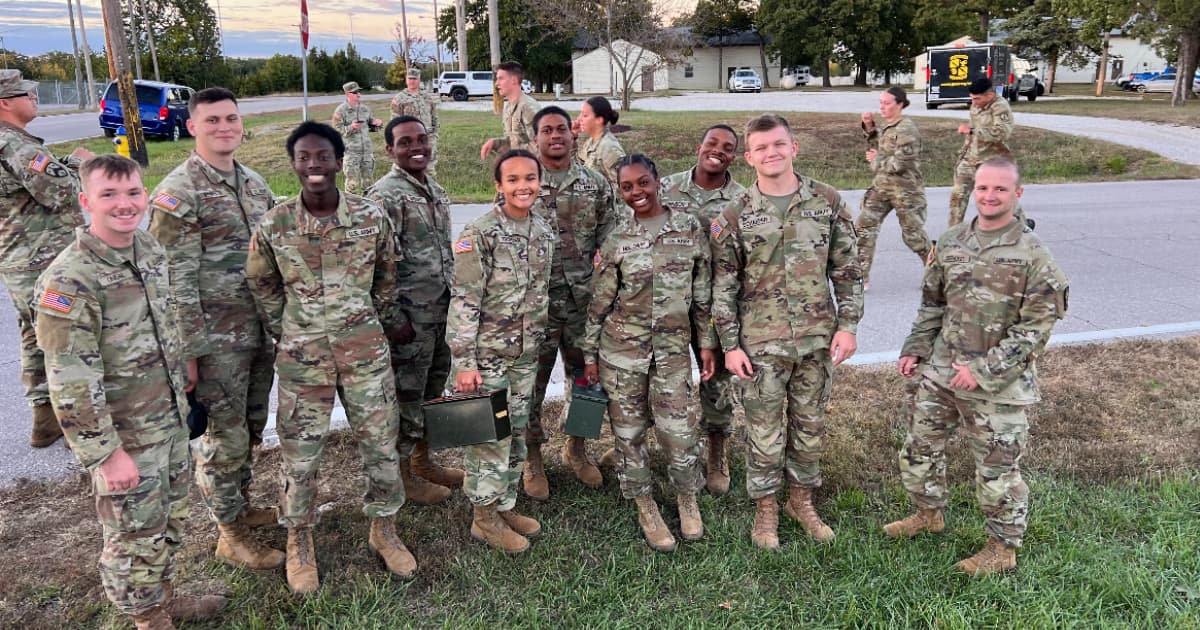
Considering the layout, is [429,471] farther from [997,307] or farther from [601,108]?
[997,307]

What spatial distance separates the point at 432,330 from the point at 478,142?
43.2ft

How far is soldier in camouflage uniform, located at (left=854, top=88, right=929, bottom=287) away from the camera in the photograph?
7.86 metres

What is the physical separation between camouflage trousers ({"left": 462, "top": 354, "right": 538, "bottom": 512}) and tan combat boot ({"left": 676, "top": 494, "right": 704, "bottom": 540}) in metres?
0.82

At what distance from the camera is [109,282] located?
279 cm

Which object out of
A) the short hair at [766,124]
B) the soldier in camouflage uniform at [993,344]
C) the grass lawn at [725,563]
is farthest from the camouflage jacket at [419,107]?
the soldier in camouflage uniform at [993,344]

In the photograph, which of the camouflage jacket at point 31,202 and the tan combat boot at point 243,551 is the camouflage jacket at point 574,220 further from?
the camouflage jacket at point 31,202

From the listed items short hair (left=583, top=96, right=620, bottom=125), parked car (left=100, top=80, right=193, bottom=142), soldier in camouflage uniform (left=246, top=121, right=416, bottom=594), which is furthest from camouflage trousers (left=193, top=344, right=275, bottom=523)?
parked car (left=100, top=80, right=193, bottom=142)

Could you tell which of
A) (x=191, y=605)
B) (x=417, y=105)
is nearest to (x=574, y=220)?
(x=191, y=605)

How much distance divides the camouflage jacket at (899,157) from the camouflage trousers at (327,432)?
610 cm

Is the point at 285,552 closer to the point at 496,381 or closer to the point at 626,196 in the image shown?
the point at 496,381

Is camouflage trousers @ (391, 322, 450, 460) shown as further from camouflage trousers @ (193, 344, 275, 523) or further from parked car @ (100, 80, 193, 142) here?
parked car @ (100, 80, 193, 142)

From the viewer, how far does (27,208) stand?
16.4 feet

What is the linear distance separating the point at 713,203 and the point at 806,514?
1.61 metres

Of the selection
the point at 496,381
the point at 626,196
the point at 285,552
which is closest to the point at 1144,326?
the point at 626,196
